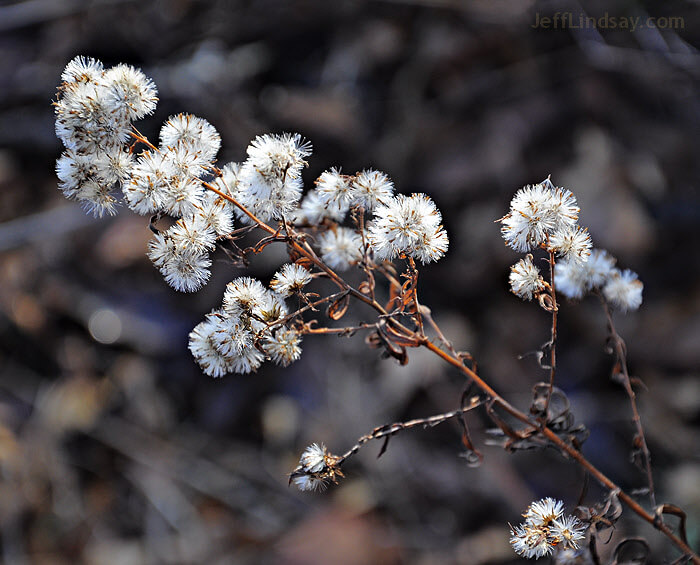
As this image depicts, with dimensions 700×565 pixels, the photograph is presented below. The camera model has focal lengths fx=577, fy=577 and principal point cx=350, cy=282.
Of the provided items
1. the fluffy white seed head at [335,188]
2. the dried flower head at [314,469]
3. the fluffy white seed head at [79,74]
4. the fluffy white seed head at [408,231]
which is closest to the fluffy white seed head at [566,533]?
the dried flower head at [314,469]

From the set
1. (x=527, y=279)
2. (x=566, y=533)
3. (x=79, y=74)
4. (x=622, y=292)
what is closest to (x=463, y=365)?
(x=527, y=279)

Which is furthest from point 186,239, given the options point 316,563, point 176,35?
point 176,35

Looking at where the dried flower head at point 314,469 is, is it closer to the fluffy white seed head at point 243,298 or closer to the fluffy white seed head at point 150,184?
the fluffy white seed head at point 243,298

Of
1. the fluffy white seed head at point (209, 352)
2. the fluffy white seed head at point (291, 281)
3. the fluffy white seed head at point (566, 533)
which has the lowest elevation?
the fluffy white seed head at point (566, 533)

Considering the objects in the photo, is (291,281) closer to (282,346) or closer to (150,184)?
(282,346)

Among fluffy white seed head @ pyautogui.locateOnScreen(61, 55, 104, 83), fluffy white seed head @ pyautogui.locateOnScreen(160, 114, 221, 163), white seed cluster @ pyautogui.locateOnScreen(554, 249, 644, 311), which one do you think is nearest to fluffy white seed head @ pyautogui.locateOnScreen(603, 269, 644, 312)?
white seed cluster @ pyautogui.locateOnScreen(554, 249, 644, 311)
